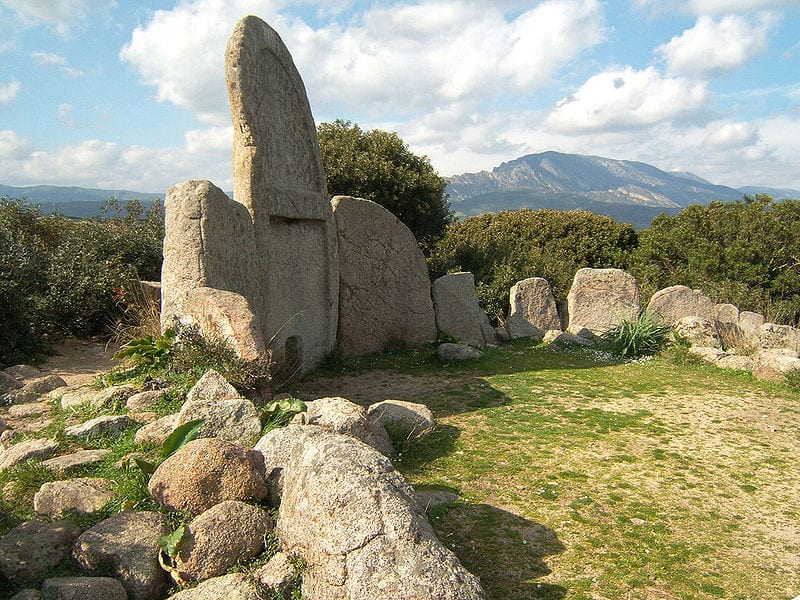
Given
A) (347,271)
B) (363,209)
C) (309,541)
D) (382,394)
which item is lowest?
(382,394)

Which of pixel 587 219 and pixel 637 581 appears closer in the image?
pixel 637 581

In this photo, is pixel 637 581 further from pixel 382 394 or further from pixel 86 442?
pixel 382 394

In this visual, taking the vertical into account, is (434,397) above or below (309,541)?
below

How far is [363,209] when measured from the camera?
36.8 ft

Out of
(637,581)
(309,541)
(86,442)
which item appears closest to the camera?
(309,541)

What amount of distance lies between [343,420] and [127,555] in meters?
2.07

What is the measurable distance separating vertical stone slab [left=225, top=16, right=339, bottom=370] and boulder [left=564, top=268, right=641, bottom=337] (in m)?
5.35

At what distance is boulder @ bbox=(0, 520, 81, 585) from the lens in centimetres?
351

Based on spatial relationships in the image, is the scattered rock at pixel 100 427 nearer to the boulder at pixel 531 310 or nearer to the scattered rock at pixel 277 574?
the scattered rock at pixel 277 574

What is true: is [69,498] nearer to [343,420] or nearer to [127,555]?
[127,555]

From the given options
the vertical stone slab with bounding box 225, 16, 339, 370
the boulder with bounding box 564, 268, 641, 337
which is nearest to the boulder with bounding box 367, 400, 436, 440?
the vertical stone slab with bounding box 225, 16, 339, 370

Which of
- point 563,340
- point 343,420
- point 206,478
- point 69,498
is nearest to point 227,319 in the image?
point 343,420

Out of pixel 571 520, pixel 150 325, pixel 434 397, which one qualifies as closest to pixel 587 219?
pixel 434 397

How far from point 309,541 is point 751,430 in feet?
19.1
